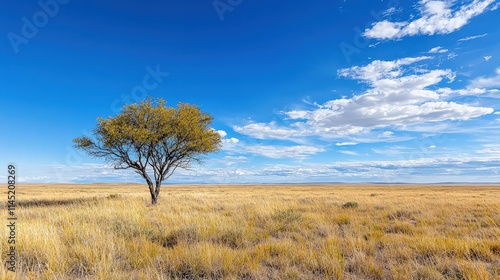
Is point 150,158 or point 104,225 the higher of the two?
point 150,158

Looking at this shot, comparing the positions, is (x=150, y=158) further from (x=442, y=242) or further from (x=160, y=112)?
(x=442, y=242)

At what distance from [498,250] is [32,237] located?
42.1ft

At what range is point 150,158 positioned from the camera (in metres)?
23.0

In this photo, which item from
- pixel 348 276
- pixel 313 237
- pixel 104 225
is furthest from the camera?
pixel 104 225

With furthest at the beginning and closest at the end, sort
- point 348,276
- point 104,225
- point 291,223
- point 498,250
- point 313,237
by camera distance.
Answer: point 291,223, point 104,225, point 313,237, point 498,250, point 348,276

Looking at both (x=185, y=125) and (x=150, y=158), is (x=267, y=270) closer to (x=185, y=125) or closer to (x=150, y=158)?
(x=185, y=125)

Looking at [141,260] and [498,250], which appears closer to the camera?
[141,260]

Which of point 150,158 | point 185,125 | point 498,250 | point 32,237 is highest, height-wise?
point 185,125

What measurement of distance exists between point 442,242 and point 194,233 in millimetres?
7543

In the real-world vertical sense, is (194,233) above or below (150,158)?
below

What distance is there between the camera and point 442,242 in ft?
26.3

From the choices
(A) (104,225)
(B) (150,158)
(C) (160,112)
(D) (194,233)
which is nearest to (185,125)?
(C) (160,112)

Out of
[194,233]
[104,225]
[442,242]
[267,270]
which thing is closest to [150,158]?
[104,225]

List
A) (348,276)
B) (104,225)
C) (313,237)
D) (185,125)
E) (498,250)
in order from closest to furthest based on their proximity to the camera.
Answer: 1. (348,276)
2. (498,250)
3. (313,237)
4. (104,225)
5. (185,125)
